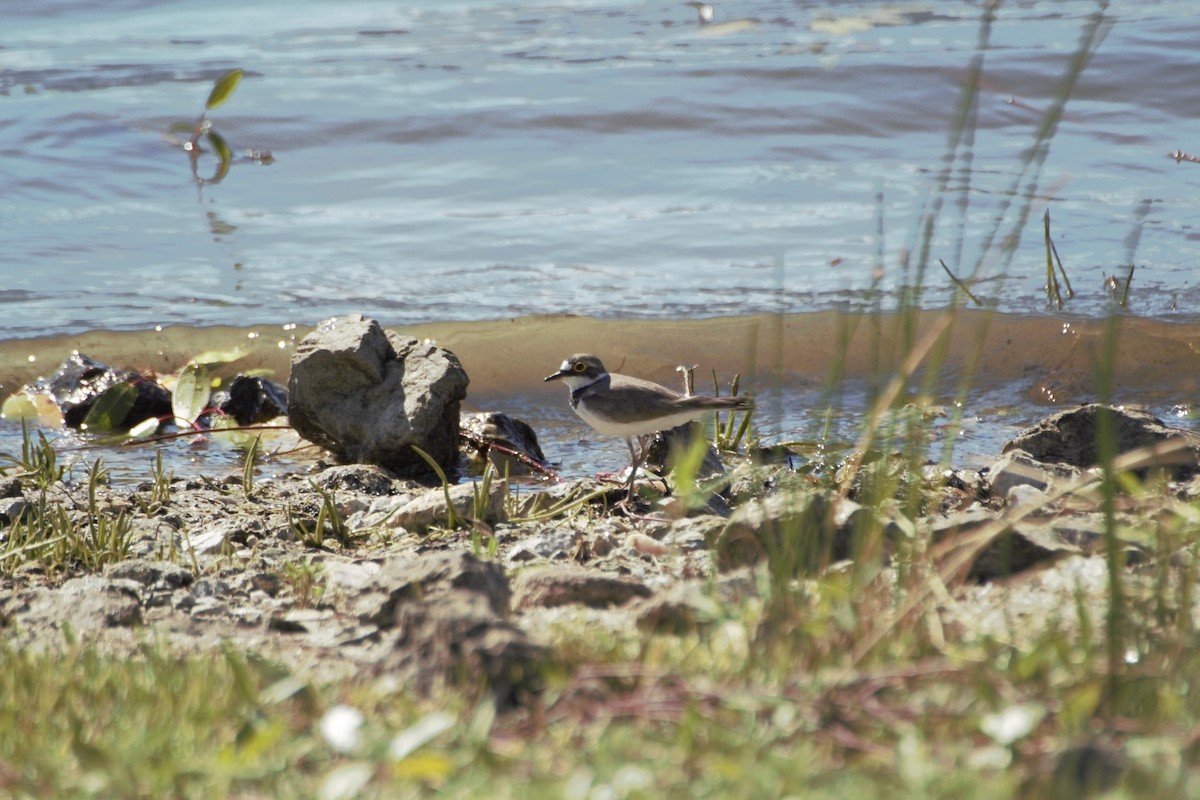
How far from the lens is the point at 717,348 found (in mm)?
8312

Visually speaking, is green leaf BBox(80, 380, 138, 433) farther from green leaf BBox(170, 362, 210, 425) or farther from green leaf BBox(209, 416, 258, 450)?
green leaf BBox(209, 416, 258, 450)

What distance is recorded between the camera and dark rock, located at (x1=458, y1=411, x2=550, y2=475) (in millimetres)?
6145

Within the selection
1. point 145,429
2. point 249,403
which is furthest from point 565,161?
point 145,429

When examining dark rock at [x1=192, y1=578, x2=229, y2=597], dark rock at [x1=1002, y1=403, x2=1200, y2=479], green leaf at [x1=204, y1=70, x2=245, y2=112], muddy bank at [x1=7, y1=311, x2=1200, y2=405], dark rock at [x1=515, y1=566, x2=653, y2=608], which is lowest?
muddy bank at [x1=7, y1=311, x2=1200, y2=405]

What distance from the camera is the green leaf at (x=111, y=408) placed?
671cm

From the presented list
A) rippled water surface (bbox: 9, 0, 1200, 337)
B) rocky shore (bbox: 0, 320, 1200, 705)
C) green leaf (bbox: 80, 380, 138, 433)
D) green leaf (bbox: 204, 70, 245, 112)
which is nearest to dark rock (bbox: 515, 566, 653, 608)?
rocky shore (bbox: 0, 320, 1200, 705)

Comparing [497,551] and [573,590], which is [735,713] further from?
[497,551]

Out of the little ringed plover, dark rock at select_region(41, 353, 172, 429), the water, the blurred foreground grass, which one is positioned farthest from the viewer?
the water

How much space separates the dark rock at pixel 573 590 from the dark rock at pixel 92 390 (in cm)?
407

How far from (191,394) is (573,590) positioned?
4004 millimetres

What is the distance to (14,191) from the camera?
11570 millimetres

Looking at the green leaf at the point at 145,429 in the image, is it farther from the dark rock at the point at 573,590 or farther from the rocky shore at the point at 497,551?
the dark rock at the point at 573,590

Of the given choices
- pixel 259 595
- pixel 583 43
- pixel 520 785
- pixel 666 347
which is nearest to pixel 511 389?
pixel 666 347

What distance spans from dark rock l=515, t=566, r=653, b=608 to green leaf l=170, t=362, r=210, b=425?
381 cm
